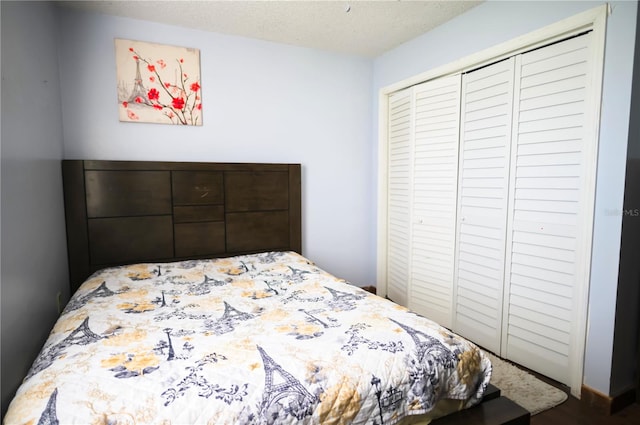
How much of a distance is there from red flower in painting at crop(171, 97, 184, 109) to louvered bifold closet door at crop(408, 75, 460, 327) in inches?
73.9

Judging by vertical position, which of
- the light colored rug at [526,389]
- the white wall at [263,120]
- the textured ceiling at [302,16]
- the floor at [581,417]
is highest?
the textured ceiling at [302,16]

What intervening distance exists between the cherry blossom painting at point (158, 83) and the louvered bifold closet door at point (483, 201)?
6.74 feet

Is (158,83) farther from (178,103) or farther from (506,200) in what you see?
(506,200)

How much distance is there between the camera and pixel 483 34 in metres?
2.28

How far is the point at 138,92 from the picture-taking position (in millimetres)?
2492

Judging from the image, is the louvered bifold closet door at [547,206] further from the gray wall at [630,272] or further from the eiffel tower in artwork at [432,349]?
the eiffel tower in artwork at [432,349]

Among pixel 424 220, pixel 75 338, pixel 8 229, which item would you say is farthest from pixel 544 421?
pixel 8 229

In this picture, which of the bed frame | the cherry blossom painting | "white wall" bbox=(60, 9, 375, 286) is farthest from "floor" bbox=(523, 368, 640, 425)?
the cherry blossom painting

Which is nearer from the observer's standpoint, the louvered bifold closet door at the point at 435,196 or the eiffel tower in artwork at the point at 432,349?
the eiffel tower in artwork at the point at 432,349

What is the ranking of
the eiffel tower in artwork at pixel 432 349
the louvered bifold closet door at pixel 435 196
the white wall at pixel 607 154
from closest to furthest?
the eiffel tower in artwork at pixel 432 349, the white wall at pixel 607 154, the louvered bifold closet door at pixel 435 196

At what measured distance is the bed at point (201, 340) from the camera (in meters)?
0.95

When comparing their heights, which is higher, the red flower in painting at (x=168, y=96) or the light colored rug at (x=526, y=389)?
the red flower in painting at (x=168, y=96)

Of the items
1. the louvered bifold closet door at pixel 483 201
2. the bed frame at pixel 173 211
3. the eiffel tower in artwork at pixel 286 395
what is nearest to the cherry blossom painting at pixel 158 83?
the bed frame at pixel 173 211

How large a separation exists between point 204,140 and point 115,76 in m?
0.73
